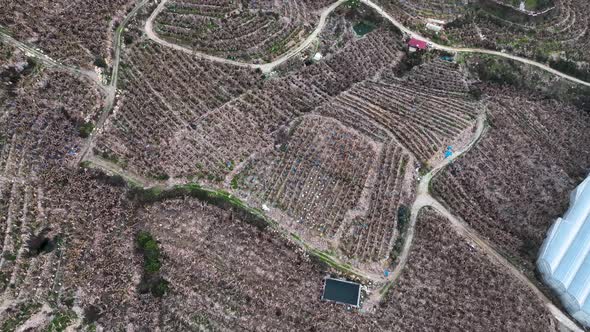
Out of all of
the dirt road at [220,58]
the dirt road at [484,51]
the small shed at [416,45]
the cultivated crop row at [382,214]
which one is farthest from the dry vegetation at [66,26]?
the small shed at [416,45]

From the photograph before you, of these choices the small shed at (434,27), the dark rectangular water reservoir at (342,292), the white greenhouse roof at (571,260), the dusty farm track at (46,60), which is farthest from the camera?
the small shed at (434,27)

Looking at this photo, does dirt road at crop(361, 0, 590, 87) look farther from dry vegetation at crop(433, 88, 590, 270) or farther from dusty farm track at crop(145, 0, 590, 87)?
dry vegetation at crop(433, 88, 590, 270)

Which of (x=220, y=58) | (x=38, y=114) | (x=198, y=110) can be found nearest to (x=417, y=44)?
(x=220, y=58)

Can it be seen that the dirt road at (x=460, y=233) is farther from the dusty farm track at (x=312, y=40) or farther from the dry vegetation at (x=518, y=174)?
the dusty farm track at (x=312, y=40)

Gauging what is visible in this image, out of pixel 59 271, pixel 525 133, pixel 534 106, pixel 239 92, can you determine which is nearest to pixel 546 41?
pixel 534 106

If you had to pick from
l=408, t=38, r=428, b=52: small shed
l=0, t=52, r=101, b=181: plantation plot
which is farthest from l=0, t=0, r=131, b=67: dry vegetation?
l=408, t=38, r=428, b=52: small shed

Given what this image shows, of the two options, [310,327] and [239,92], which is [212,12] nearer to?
[239,92]

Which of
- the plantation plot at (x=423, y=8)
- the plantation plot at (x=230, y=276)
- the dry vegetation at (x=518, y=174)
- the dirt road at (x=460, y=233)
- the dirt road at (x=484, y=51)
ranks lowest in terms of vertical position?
the plantation plot at (x=230, y=276)
